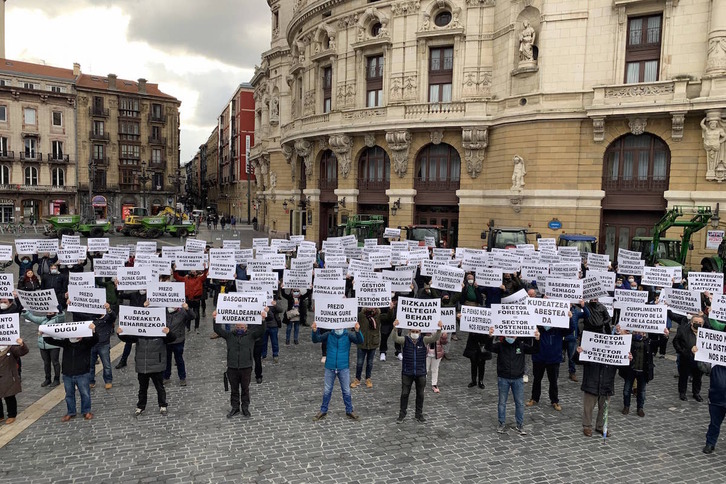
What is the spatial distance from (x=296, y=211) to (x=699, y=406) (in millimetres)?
39951

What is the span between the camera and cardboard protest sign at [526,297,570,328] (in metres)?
9.78

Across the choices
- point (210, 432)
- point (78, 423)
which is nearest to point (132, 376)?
point (78, 423)

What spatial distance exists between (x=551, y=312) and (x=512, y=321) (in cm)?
118

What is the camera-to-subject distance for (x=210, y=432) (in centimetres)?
899

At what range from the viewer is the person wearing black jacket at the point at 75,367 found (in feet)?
29.9

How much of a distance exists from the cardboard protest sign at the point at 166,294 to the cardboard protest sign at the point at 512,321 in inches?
258

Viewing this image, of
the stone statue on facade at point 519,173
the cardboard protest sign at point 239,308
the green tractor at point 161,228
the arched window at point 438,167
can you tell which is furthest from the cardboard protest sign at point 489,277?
the green tractor at point 161,228

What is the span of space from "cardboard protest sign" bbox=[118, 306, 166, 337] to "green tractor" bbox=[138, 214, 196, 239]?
133 ft

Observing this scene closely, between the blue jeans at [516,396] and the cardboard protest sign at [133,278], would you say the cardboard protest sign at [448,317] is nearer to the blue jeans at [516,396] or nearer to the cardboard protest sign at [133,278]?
the blue jeans at [516,396]

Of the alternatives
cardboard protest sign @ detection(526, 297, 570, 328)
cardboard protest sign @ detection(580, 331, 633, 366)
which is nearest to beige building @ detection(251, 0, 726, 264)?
cardboard protest sign @ detection(526, 297, 570, 328)

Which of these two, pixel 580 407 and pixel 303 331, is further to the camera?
pixel 303 331

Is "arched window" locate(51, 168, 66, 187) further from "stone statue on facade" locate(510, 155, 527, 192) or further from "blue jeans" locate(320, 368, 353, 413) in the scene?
"blue jeans" locate(320, 368, 353, 413)

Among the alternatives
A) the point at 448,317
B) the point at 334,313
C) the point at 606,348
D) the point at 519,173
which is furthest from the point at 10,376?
the point at 519,173

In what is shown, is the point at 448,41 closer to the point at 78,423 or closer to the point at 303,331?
the point at 303,331
